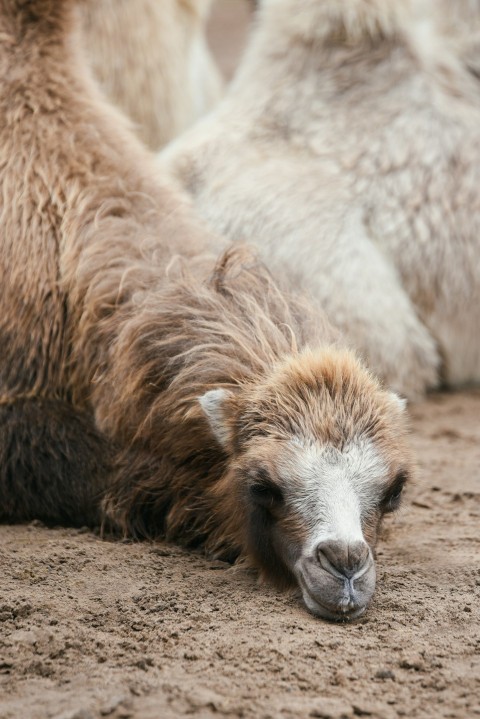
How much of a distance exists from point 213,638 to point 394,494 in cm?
79

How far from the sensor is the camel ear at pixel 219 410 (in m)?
3.68

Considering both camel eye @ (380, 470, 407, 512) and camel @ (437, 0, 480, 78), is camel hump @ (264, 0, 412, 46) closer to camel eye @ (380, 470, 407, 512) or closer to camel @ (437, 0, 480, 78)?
camel @ (437, 0, 480, 78)

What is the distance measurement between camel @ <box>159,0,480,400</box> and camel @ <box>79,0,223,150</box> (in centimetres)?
61

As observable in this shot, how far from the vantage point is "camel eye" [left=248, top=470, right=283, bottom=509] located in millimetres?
3479

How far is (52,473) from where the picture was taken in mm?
4145

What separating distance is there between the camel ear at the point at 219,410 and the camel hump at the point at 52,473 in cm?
59

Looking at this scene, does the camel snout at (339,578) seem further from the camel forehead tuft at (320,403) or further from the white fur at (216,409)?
the white fur at (216,409)

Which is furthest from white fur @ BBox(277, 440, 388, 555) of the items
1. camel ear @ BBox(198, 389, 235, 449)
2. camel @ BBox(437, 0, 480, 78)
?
camel @ BBox(437, 0, 480, 78)

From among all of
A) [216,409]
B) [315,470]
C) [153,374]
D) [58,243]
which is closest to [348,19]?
[58,243]

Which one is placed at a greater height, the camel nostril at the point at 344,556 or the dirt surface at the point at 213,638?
the camel nostril at the point at 344,556

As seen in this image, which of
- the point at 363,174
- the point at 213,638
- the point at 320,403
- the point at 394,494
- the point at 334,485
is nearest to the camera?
the point at 213,638

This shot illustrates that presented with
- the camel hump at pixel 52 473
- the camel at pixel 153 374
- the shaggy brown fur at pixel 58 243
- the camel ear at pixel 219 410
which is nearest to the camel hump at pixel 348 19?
the camel at pixel 153 374

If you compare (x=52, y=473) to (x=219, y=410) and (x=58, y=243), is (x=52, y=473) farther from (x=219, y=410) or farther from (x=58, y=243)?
(x=58, y=243)

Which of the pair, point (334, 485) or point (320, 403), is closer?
point (334, 485)
